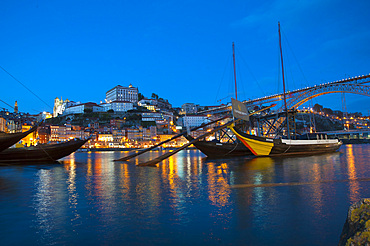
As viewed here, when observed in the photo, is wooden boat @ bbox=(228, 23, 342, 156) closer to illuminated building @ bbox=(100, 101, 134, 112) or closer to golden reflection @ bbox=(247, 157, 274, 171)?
golden reflection @ bbox=(247, 157, 274, 171)

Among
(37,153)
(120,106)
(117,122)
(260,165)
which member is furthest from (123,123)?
(260,165)

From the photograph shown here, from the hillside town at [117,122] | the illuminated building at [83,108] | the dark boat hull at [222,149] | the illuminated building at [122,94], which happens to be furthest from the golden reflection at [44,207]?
the illuminated building at [122,94]

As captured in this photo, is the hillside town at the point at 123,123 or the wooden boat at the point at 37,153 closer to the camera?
the wooden boat at the point at 37,153

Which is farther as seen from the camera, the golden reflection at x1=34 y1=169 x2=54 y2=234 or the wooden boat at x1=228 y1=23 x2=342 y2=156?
the wooden boat at x1=228 y1=23 x2=342 y2=156

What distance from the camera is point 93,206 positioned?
25.7 ft

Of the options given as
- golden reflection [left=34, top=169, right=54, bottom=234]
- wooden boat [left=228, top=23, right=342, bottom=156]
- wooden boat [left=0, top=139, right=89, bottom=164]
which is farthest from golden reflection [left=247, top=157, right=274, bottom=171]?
wooden boat [left=0, top=139, right=89, bottom=164]

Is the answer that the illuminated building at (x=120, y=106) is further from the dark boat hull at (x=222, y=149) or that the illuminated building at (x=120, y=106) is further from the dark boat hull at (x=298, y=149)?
the dark boat hull at (x=298, y=149)

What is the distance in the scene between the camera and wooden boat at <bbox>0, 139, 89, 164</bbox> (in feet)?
85.0

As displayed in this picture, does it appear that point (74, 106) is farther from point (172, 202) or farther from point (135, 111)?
point (172, 202)

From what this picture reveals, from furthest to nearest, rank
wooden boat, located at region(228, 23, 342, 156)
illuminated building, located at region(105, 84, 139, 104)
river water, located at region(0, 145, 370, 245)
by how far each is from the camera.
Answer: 1. illuminated building, located at region(105, 84, 139, 104)
2. wooden boat, located at region(228, 23, 342, 156)
3. river water, located at region(0, 145, 370, 245)

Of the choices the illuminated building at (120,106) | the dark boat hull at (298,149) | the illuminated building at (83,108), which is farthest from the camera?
the illuminated building at (120,106)

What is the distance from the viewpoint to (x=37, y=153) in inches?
1089

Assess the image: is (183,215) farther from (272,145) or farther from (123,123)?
(123,123)

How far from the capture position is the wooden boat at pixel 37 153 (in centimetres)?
2591
